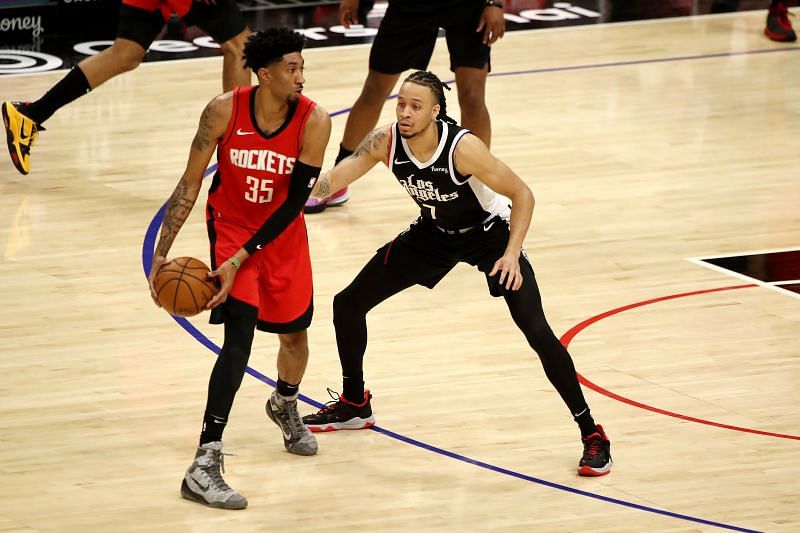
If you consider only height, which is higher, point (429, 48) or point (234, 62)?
point (429, 48)

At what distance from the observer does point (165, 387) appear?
6.55 metres

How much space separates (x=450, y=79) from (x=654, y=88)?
1618mm

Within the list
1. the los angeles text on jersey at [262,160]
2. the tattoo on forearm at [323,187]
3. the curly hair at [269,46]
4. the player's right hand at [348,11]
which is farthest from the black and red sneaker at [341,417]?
the player's right hand at [348,11]

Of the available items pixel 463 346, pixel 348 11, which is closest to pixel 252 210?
pixel 463 346

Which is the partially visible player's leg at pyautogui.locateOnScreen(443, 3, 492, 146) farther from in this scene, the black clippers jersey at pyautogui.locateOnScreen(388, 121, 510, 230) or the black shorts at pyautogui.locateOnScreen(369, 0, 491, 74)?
the black clippers jersey at pyautogui.locateOnScreen(388, 121, 510, 230)

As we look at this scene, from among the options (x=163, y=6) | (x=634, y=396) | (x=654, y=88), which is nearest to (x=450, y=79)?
(x=654, y=88)

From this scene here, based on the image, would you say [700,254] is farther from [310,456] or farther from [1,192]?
[1,192]

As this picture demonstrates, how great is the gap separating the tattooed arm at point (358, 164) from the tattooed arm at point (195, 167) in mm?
554

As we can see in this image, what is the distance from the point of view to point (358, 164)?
19.6 ft

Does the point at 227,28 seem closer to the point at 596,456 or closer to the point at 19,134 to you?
the point at 19,134

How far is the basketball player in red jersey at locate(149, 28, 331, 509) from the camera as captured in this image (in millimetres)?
5438

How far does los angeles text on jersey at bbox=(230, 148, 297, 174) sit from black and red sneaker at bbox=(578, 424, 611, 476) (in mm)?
1566

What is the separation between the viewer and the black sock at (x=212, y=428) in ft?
17.9

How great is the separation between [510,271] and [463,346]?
1471 mm
